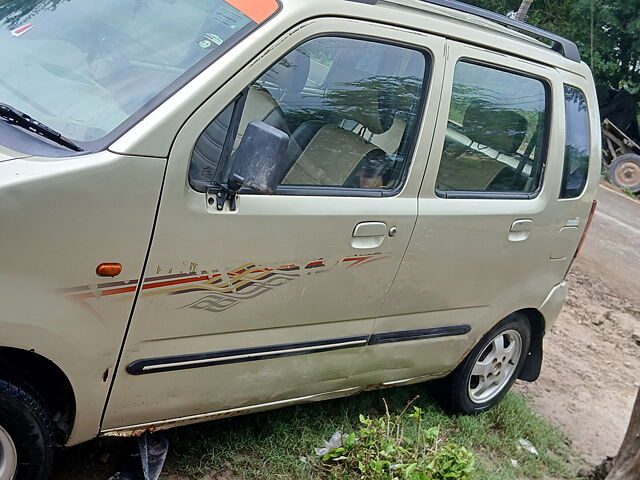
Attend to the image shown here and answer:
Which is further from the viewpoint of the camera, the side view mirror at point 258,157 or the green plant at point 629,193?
the green plant at point 629,193

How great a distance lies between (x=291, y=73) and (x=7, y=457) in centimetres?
166

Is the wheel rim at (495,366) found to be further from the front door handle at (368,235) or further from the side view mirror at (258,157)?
the side view mirror at (258,157)

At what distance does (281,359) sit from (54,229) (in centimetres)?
118

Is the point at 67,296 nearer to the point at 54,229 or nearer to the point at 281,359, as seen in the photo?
the point at 54,229

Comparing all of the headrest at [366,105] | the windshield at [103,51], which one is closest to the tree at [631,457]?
the headrest at [366,105]

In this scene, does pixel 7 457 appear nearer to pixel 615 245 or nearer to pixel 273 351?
pixel 273 351

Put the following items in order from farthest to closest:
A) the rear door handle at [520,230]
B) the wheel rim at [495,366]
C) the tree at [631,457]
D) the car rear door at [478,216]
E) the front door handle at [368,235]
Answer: the wheel rim at [495,366] → the tree at [631,457] → the rear door handle at [520,230] → the car rear door at [478,216] → the front door handle at [368,235]

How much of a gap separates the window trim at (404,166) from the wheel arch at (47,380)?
0.88m

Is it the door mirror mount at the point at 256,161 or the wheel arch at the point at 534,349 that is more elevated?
the door mirror mount at the point at 256,161

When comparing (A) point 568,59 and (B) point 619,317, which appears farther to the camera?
(B) point 619,317

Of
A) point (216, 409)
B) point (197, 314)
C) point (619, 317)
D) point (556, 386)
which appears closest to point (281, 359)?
point (216, 409)

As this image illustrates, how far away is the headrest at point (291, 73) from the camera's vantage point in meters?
2.68

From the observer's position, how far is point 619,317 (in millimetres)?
7266

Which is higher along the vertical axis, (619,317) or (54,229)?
(54,229)
